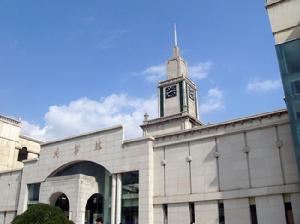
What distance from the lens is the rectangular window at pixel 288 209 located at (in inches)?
945

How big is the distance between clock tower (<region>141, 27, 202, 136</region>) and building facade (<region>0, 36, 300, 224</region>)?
38.9 feet

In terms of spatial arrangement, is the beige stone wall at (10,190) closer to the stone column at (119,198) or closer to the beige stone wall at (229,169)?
the stone column at (119,198)

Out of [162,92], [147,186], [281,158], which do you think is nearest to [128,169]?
[147,186]

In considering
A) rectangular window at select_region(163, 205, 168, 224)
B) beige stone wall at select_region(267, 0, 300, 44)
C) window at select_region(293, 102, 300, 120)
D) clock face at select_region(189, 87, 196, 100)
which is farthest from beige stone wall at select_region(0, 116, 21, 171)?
window at select_region(293, 102, 300, 120)

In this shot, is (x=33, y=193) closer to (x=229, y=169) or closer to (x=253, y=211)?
(x=229, y=169)

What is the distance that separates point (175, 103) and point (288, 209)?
2416cm

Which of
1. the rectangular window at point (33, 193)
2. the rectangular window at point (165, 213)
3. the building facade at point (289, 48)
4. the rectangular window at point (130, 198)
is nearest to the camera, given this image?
the building facade at point (289, 48)

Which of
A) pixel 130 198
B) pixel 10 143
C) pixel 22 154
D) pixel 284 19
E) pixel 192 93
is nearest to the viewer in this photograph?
pixel 284 19

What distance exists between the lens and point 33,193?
3838 cm

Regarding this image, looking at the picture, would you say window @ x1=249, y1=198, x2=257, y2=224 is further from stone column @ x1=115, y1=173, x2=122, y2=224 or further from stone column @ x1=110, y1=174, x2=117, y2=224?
stone column @ x1=110, y1=174, x2=117, y2=224

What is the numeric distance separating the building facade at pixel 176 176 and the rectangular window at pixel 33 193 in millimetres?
109

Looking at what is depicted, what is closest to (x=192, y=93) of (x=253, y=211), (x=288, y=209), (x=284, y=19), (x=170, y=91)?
(x=170, y=91)

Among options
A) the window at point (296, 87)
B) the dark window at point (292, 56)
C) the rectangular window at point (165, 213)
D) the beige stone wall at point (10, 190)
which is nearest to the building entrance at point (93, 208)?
the rectangular window at point (165, 213)

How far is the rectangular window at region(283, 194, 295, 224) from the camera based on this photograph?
24.0 meters
